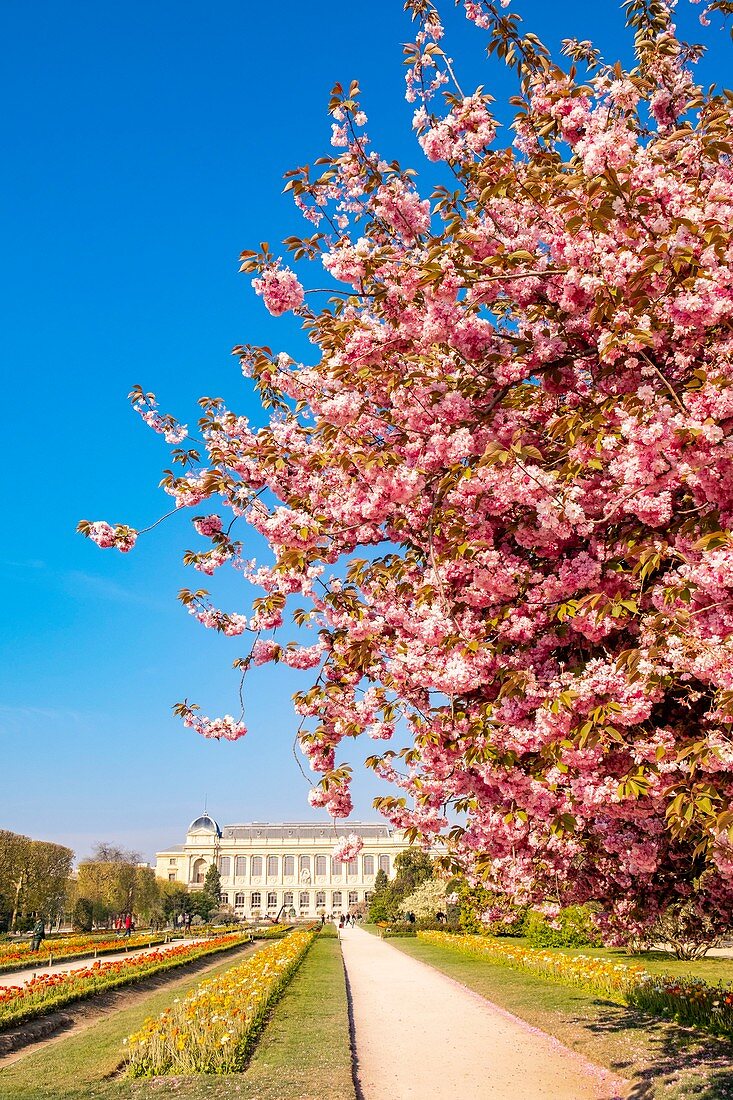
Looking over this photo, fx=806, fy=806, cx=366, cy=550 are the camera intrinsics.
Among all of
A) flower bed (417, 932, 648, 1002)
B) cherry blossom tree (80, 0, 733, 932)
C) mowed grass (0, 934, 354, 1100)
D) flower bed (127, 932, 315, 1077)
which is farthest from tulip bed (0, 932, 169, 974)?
cherry blossom tree (80, 0, 733, 932)

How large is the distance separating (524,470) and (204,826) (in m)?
121

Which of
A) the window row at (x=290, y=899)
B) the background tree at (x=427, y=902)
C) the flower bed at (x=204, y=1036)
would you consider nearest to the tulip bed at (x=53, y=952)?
the flower bed at (x=204, y=1036)

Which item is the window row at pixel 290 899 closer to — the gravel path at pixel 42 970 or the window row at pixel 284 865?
the window row at pixel 284 865

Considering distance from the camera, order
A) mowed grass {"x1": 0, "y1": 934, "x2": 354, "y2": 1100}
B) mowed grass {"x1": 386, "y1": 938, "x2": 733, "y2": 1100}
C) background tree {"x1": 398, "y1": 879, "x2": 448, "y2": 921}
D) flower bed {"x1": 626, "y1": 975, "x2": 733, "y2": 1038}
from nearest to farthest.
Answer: mowed grass {"x1": 386, "y1": 938, "x2": 733, "y2": 1100}
mowed grass {"x1": 0, "y1": 934, "x2": 354, "y2": 1100}
flower bed {"x1": 626, "y1": 975, "x2": 733, "y2": 1038}
background tree {"x1": 398, "y1": 879, "x2": 448, "y2": 921}

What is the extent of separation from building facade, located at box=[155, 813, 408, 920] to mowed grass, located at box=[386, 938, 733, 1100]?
321 ft

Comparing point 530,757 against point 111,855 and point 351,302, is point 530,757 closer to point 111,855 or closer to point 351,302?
point 351,302

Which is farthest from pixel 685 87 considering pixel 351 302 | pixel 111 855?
pixel 111 855

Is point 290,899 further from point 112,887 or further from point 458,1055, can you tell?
point 458,1055

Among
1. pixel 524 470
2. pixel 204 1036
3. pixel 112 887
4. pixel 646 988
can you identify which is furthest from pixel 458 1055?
pixel 112 887

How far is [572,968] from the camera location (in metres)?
15.5

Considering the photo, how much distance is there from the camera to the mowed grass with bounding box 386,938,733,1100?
24.5 ft

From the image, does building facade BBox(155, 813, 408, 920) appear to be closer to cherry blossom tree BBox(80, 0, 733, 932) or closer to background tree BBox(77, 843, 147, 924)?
background tree BBox(77, 843, 147, 924)

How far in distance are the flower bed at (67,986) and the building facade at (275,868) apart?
3489 inches

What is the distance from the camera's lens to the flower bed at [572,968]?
1327 centimetres
